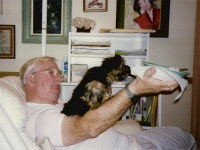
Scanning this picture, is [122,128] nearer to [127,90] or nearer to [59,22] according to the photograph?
[127,90]

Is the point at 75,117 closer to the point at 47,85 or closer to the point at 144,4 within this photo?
the point at 47,85

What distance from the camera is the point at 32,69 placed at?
63.2 inches

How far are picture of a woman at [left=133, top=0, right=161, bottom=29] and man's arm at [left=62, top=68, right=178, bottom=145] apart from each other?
1750mm

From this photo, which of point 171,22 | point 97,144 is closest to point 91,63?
point 171,22

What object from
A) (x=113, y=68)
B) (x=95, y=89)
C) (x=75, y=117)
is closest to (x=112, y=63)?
(x=113, y=68)

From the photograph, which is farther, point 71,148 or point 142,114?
point 142,114

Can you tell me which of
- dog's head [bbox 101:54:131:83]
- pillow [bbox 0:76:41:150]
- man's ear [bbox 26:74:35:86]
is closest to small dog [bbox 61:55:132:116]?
dog's head [bbox 101:54:131:83]

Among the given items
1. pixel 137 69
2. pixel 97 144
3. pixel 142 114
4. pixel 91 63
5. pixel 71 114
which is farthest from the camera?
pixel 91 63

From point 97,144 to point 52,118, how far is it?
29 centimetres

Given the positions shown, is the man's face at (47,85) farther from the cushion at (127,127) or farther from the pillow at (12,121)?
the cushion at (127,127)

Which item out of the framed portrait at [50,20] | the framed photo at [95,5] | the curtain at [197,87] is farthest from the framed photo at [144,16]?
the framed portrait at [50,20]

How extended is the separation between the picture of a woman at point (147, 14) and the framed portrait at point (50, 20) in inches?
29.7

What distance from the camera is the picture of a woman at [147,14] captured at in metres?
2.58

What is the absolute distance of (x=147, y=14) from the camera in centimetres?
260
